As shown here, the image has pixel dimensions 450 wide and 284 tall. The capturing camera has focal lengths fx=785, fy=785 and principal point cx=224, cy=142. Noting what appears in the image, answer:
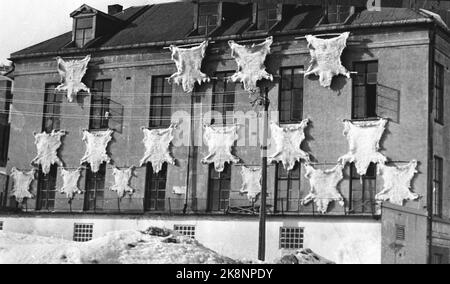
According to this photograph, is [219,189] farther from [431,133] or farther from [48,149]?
[48,149]

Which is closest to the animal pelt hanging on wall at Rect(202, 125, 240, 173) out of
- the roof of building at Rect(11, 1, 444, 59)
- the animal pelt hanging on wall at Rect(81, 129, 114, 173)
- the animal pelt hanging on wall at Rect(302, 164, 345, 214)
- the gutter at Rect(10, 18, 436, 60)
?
the animal pelt hanging on wall at Rect(302, 164, 345, 214)

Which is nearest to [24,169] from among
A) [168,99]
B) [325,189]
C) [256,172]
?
[168,99]

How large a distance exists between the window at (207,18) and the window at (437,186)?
11.9 metres

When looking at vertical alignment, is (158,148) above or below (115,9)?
below

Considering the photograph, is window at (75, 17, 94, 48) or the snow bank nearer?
the snow bank

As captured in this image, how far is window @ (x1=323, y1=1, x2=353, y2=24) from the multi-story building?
0.29 ft

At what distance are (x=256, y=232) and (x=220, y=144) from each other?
4.71m

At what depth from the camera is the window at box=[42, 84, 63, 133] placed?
39.7 meters

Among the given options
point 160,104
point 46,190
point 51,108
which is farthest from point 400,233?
point 51,108

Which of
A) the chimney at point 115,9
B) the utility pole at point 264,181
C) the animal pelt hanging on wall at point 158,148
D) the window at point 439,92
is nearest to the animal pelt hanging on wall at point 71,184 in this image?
the animal pelt hanging on wall at point 158,148

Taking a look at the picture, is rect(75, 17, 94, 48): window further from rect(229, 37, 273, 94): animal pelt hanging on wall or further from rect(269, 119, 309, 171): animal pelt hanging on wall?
rect(269, 119, 309, 171): animal pelt hanging on wall

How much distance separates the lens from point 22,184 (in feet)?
A: 130

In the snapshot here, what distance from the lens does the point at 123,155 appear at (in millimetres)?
37438
